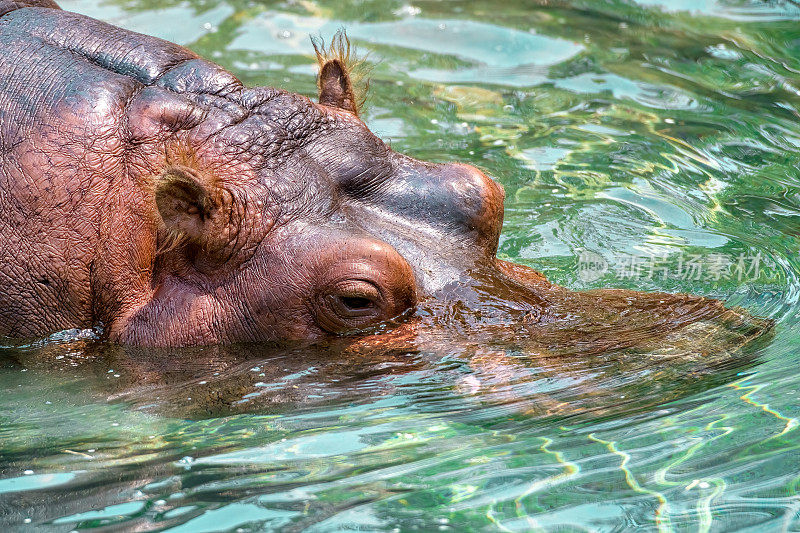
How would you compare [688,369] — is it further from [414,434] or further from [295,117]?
[295,117]

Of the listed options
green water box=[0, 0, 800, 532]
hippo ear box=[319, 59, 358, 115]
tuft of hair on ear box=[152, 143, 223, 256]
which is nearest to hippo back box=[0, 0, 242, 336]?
tuft of hair on ear box=[152, 143, 223, 256]

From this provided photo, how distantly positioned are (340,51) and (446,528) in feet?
10.5

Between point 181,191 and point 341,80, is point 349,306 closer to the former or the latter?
point 181,191

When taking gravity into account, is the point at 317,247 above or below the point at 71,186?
below

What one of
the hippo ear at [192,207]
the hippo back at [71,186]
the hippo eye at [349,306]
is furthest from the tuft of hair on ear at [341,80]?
the hippo eye at [349,306]

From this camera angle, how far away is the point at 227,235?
16.4 ft

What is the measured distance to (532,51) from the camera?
10203 millimetres

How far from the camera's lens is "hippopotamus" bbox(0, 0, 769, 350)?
4.95 metres

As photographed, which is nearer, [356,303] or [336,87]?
[356,303]

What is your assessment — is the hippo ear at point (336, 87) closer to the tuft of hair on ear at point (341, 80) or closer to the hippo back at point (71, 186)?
the tuft of hair on ear at point (341, 80)

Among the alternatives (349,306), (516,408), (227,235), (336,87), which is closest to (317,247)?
(349,306)

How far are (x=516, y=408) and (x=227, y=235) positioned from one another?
62.1 inches

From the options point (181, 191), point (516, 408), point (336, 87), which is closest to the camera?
point (516, 408)

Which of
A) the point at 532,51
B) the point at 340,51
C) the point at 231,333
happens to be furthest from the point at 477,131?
the point at 231,333
